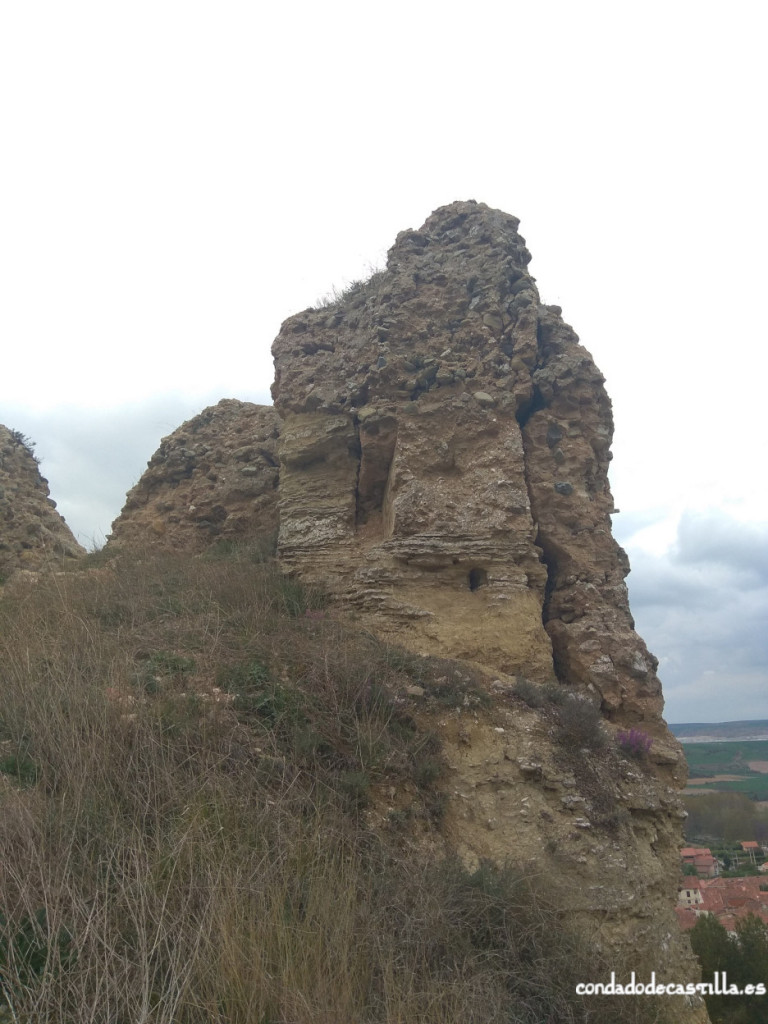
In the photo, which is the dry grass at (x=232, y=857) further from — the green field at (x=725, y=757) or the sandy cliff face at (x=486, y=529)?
the green field at (x=725, y=757)

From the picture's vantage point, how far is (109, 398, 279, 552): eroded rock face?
34.2ft

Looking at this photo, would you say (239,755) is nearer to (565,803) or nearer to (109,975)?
(109,975)

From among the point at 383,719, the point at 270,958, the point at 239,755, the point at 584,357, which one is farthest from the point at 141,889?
the point at 584,357

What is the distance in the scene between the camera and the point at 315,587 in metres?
8.19

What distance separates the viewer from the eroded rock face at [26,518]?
10703mm

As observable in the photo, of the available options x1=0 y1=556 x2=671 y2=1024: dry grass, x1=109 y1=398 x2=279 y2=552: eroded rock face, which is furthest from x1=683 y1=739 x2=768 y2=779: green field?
x1=0 y1=556 x2=671 y2=1024: dry grass

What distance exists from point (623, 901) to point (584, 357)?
21.9ft

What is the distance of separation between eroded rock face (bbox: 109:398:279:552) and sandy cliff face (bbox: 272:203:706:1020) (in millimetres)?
970

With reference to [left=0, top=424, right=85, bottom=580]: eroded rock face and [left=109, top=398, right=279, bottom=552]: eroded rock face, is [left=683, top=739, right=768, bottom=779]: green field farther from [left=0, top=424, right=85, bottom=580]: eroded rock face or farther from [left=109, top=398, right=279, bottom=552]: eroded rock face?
[left=0, top=424, right=85, bottom=580]: eroded rock face

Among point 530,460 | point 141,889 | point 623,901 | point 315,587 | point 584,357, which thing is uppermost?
point 584,357

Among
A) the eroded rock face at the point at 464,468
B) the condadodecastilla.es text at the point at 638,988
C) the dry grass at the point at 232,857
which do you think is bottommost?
the condadodecastilla.es text at the point at 638,988

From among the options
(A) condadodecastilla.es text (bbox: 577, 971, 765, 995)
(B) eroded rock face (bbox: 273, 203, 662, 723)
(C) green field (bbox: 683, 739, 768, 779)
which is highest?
(B) eroded rock face (bbox: 273, 203, 662, 723)

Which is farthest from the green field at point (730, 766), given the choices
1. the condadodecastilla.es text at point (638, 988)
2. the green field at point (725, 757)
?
the condadodecastilla.es text at point (638, 988)

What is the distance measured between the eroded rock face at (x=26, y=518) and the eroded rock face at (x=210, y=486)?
3.20ft
